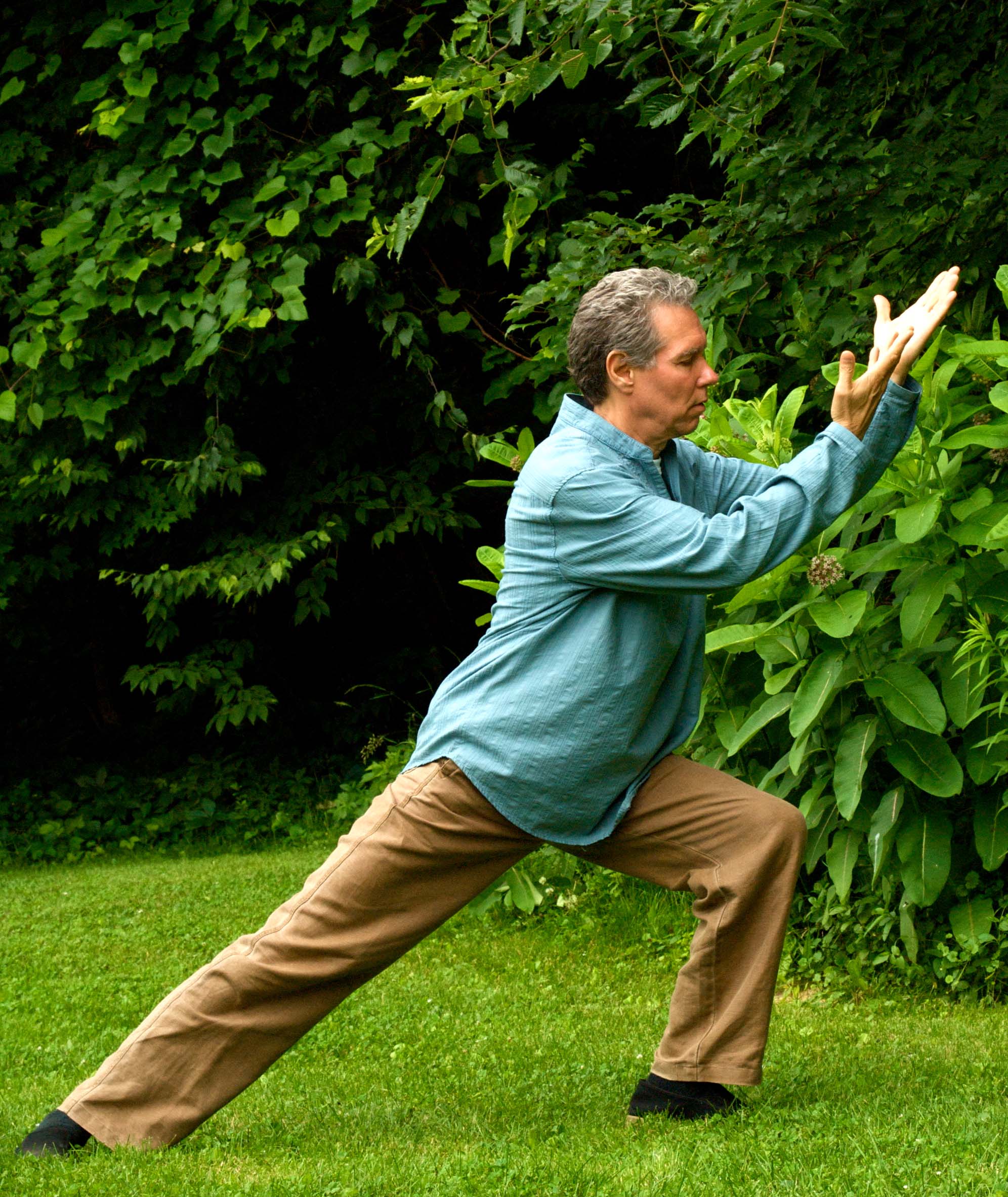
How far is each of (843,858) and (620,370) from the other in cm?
208

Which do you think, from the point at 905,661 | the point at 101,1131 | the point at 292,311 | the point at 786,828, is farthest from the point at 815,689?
the point at 292,311

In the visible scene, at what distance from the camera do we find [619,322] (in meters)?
3.34

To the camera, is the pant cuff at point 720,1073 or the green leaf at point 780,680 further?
the green leaf at point 780,680

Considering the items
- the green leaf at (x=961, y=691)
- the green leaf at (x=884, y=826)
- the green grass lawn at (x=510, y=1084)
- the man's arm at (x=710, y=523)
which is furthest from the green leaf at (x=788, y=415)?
the green grass lawn at (x=510, y=1084)

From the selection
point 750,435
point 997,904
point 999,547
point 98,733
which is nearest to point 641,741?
point 999,547

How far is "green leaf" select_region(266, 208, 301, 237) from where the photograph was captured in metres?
8.23

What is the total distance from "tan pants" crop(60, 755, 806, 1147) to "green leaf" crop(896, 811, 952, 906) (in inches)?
52.3

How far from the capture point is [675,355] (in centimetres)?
333

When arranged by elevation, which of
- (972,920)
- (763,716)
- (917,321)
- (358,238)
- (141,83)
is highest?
(141,83)

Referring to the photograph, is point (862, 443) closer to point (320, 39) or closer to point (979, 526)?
point (979, 526)

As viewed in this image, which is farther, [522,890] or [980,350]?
[522,890]

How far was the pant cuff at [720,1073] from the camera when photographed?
342 centimetres

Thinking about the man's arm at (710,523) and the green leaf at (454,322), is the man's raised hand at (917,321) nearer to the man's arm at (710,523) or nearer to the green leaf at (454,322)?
the man's arm at (710,523)

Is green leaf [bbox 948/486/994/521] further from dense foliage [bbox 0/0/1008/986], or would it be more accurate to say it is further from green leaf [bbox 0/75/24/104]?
green leaf [bbox 0/75/24/104]
